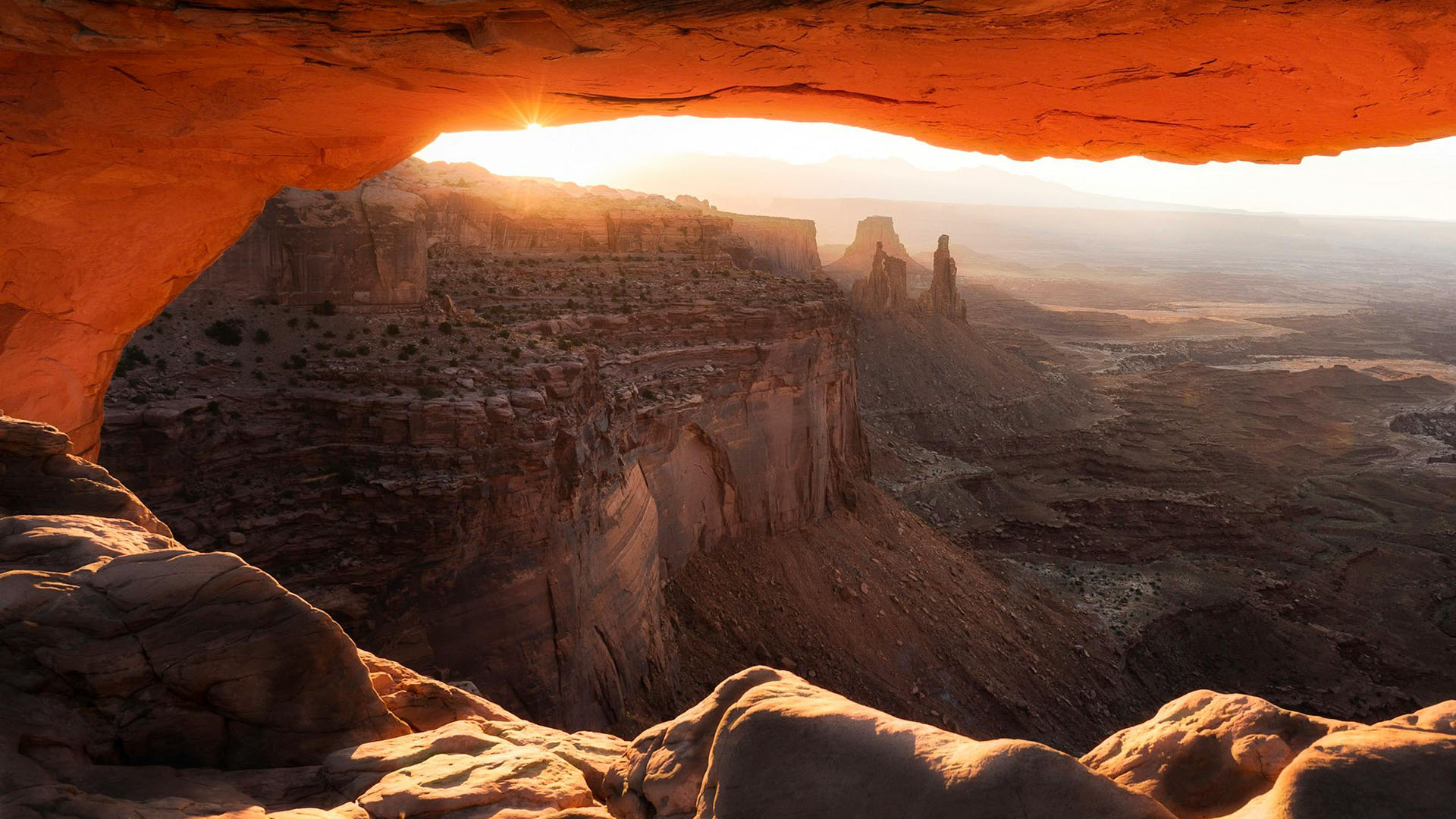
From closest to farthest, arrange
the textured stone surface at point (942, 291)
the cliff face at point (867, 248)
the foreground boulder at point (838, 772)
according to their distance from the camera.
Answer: the foreground boulder at point (838, 772) < the textured stone surface at point (942, 291) < the cliff face at point (867, 248)

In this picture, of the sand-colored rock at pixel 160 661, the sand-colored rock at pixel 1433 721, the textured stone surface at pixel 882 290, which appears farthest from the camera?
the textured stone surface at pixel 882 290

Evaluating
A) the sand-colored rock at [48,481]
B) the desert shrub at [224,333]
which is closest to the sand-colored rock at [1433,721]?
the sand-colored rock at [48,481]

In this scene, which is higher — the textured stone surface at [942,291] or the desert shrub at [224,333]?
the textured stone surface at [942,291]

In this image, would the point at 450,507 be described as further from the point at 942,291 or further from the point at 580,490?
the point at 942,291

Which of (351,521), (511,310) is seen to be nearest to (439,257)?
(511,310)

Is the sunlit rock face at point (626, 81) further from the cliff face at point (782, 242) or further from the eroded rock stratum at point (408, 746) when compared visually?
the cliff face at point (782, 242)

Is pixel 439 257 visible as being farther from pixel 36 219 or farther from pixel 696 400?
pixel 36 219

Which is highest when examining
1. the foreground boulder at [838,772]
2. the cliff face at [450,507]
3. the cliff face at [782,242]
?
the cliff face at [782,242]

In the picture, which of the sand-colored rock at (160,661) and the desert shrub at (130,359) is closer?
the sand-colored rock at (160,661)
